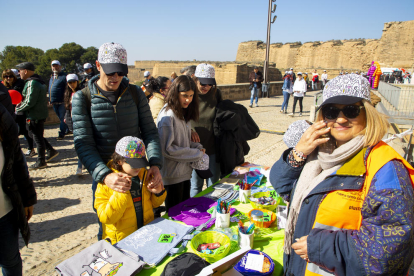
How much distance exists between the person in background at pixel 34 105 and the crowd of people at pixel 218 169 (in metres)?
1.99

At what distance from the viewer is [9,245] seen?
1.80 metres

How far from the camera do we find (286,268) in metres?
1.53

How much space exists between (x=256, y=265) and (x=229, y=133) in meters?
1.82

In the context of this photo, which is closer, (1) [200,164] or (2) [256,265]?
(2) [256,265]

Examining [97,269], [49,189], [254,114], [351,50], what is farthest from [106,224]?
[351,50]

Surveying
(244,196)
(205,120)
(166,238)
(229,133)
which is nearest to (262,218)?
(244,196)

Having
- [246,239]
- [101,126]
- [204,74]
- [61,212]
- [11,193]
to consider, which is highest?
[204,74]

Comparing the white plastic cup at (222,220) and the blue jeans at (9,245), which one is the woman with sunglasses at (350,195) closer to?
the white plastic cup at (222,220)

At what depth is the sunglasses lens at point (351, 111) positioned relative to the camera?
4.05 ft

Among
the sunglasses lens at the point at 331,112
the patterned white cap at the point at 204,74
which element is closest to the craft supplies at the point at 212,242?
the sunglasses lens at the point at 331,112

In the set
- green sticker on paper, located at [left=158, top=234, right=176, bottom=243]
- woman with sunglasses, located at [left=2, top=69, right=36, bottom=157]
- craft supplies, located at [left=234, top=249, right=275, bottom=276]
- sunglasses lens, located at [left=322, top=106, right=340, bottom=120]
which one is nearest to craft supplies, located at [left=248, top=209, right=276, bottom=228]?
craft supplies, located at [left=234, top=249, right=275, bottom=276]

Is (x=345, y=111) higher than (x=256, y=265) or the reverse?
higher

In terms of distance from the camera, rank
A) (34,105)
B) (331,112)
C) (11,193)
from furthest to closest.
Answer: (34,105), (11,193), (331,112)

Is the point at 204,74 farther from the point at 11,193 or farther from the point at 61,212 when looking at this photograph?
the point at 61,212
